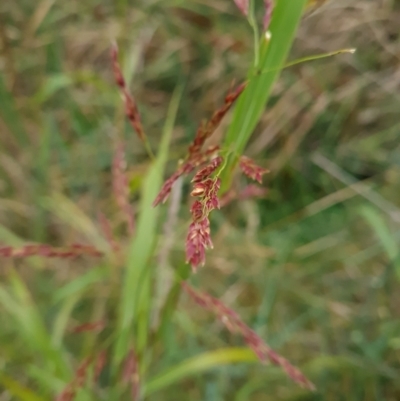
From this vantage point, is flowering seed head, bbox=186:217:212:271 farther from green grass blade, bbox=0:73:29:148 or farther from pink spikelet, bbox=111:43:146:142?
green grass blade, bbox=0:73:29:148

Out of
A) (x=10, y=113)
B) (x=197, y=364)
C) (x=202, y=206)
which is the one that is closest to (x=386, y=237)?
(x=197, y=364)

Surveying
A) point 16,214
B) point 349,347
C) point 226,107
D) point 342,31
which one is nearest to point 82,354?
point 16,214

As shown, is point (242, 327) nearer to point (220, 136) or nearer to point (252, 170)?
point (252, 170)

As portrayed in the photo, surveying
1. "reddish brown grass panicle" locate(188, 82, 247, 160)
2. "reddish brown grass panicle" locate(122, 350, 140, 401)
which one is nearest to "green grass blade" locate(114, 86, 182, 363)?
"reddish brown grass panicle" locate(122, 350, 140, 401)

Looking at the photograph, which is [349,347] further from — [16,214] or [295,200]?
[16,214]

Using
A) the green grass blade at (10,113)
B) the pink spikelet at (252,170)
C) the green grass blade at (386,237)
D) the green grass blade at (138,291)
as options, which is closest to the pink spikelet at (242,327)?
the green grass blade at (138,291)

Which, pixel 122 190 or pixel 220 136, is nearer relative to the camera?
pixel 122 190
